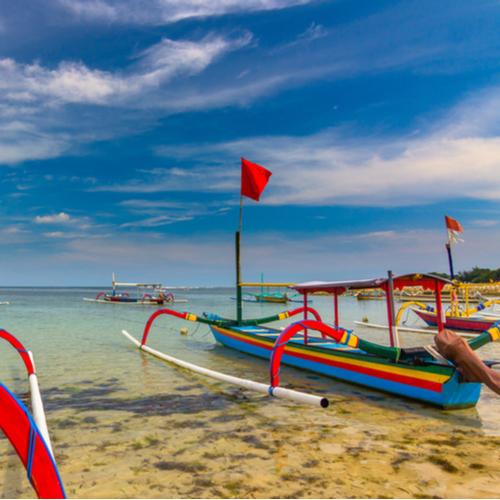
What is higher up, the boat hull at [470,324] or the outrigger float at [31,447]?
the outrigger float at [31,447]

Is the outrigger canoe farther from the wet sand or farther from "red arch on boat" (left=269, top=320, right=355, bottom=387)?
the wet sand

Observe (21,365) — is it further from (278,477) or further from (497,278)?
(497,278)

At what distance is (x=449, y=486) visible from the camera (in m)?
4.59

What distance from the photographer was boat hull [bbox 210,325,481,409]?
24.0 ft

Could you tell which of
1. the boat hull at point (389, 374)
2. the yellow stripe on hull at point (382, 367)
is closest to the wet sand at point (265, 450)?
the boat hull at point (389, 374)

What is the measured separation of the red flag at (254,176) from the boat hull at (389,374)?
21.3 ft

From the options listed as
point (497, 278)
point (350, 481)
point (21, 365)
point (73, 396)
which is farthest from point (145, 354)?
point (497, 278)

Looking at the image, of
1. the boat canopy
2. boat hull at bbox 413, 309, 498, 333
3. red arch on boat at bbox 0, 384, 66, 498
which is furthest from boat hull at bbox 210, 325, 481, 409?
boat hull at bbox 413, 309, 498, 333

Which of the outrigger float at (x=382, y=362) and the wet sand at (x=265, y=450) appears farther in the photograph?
the outrigger float at (x=382, y=362)

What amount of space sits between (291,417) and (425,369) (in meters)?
2.73

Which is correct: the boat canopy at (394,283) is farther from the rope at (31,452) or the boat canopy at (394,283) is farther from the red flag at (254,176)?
the rope at (31,452)

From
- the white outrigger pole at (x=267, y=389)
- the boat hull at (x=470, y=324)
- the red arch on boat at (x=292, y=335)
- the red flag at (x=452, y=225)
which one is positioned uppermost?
the red flag at (x=452, y=225)

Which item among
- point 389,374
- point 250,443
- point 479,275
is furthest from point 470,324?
point 479,275

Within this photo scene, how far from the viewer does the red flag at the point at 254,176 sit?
16156 mm
